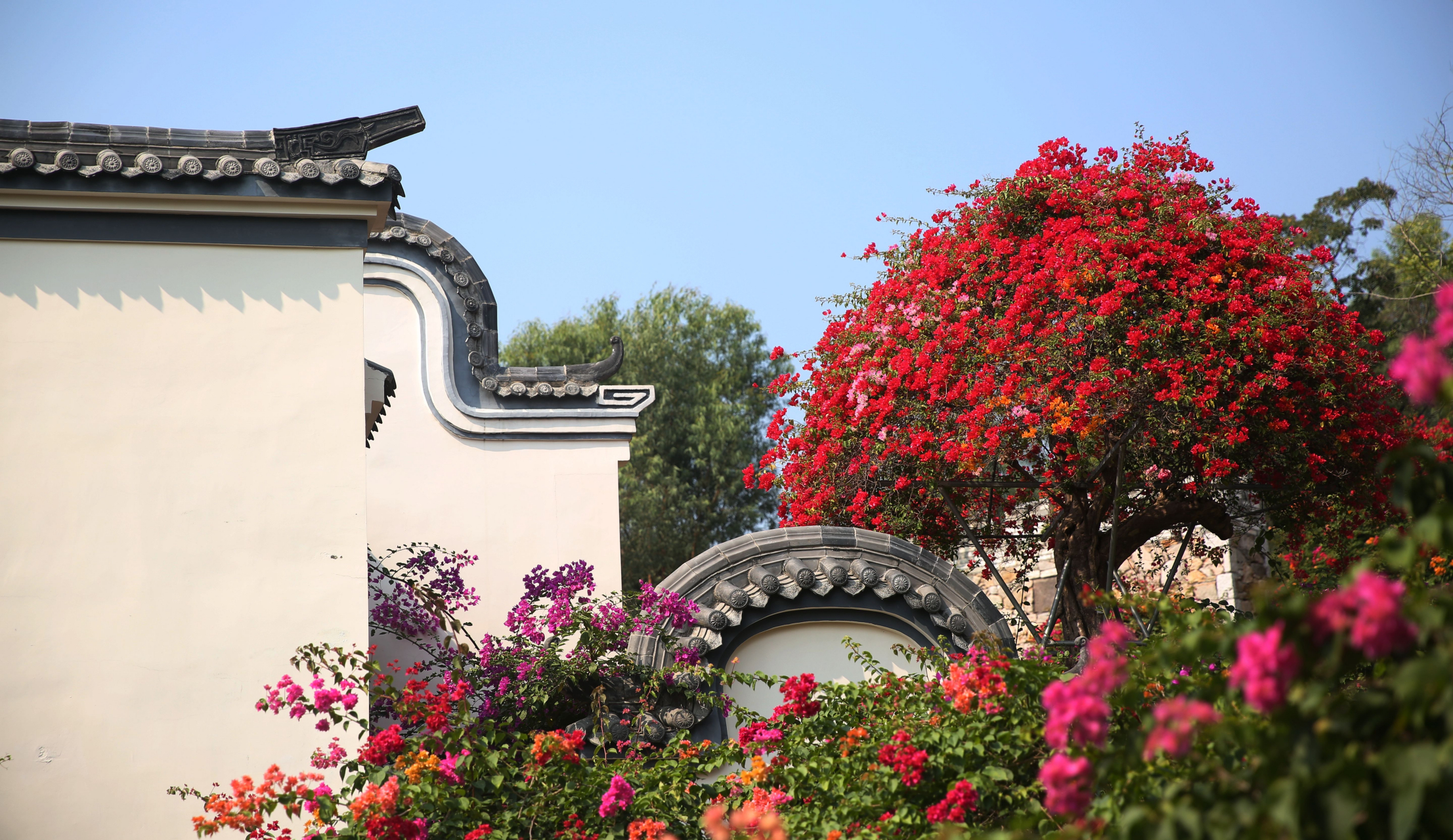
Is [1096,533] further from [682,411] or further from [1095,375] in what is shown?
[682,411]

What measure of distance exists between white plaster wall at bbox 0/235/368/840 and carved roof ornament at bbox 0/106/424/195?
1.13 feet

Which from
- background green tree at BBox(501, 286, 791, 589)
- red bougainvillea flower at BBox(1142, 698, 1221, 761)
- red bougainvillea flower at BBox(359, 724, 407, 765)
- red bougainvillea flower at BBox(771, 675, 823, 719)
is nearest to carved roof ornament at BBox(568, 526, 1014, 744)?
red bougainvillea flower at BBox(771, 675, 823, 719)

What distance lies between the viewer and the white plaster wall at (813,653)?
5664 millimetres

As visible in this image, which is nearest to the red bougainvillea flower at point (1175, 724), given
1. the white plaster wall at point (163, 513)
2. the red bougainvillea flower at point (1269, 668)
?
the red bougainvillea flower at point (1269, 668)

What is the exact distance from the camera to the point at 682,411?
20094 millimetres

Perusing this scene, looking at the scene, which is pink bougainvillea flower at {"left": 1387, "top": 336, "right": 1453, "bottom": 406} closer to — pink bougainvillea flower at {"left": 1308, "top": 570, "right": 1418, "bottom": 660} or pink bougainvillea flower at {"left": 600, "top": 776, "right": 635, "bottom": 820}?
pink bougainvillea flower at {"left": 1308, "top": 570, "right": 1418, "bottom": 660}

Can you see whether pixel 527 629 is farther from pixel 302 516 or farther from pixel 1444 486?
pixel 1444 486

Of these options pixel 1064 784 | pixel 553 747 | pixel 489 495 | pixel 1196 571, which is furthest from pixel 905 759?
pixel 1196 571

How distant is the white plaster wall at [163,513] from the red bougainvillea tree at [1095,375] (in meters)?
3.24

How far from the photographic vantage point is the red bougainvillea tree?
6.03 m

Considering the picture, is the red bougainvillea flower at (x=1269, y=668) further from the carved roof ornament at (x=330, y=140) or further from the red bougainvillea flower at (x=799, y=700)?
the carved roof ornament at (x=330, y=140)

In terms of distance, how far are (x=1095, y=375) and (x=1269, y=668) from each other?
450 centimetres

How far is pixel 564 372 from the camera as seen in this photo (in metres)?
9.02

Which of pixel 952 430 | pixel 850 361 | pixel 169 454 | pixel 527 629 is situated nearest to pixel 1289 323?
pixel 952 430
